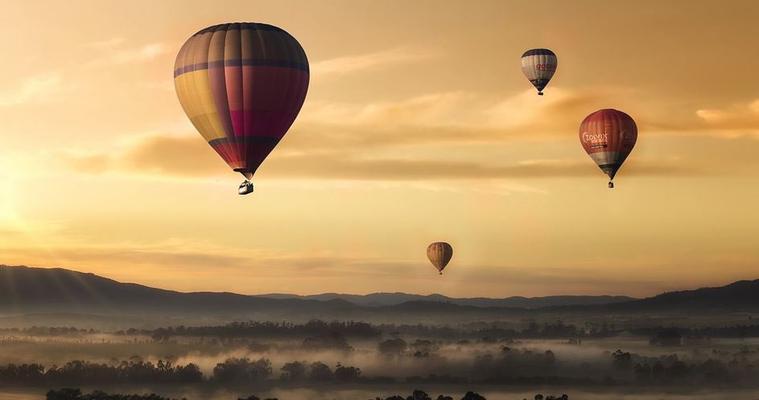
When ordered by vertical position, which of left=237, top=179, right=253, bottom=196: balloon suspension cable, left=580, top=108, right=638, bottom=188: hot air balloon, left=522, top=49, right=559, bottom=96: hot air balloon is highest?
left=522, top=49, right=559, bottom=96: hot air balloon

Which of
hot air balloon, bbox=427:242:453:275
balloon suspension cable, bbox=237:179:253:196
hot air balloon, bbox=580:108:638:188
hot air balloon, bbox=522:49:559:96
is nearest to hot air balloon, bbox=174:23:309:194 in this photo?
balloon suspension cable, bbox=237:179:253:196

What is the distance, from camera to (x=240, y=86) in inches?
2918

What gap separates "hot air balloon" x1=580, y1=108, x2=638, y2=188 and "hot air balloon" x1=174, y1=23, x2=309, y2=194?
124 feet

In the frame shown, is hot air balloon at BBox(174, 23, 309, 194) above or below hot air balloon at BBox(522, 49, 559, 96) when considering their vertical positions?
below

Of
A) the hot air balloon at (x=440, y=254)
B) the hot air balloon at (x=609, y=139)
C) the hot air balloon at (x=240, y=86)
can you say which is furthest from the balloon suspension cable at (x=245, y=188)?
the hot air balloon at (x=440, y=254)

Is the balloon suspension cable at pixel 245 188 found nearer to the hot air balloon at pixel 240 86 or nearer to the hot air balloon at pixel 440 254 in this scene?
the hot air balloon at pixel 240 86

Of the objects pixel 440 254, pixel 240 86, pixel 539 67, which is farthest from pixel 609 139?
pixel 440 254

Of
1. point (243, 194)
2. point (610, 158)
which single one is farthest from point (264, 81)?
point (610, 158)

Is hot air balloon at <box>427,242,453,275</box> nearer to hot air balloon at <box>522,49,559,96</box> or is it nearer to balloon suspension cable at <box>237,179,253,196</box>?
hot air balloon at <box>522,49,559,96</box>

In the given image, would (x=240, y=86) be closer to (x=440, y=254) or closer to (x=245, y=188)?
(x=245, y=188)

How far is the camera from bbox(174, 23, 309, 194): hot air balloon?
74.1 meters

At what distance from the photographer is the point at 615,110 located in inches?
4188

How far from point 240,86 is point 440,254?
250ft

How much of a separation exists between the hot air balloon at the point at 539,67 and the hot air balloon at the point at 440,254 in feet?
124
